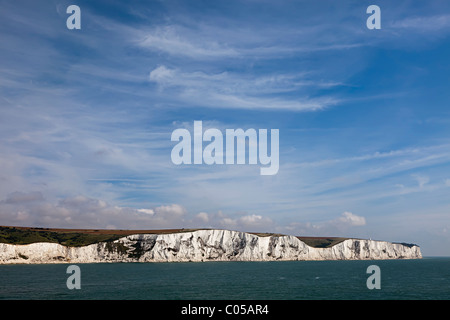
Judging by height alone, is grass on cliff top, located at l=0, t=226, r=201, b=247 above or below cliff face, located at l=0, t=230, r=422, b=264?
above

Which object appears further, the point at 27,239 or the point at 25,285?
the point at 27,239

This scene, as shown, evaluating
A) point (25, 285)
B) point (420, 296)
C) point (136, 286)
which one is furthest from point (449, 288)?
point (25, 285)

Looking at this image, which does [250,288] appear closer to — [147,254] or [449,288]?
→ [449,288]

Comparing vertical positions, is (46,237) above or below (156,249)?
above

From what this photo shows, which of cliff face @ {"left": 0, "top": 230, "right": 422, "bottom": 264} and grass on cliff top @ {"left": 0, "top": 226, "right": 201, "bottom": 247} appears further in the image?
grass on cliff top @ {"left": 0, "top": 226, "right": 201, "bottom": 247}

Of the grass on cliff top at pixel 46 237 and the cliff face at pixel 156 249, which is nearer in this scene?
the cliff face at pixel 156 249

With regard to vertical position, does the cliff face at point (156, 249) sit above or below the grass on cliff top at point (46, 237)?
below

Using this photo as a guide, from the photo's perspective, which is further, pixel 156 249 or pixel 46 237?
pixel 46 237
